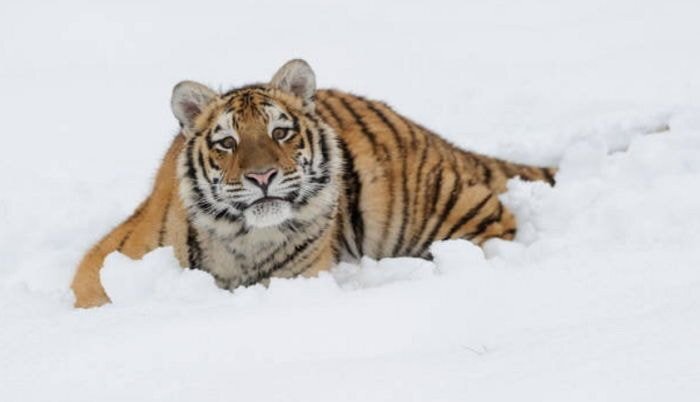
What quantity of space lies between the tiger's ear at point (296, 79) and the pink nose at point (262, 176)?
383mm

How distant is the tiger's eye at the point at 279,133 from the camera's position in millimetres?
3140

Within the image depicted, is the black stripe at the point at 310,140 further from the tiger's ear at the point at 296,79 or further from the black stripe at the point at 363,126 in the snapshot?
the black stripe at the point at 363,126

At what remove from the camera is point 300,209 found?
3.19 metres

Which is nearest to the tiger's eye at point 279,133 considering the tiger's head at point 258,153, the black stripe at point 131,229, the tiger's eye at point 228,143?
the tiger's head at point 258,153

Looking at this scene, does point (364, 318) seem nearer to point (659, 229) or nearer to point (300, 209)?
point (300, 209)

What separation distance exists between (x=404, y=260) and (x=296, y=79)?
0.61 metres

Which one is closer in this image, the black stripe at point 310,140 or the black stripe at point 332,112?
the black stripe at point 310,140

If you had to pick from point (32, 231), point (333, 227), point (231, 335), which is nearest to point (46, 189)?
point (32, 231)

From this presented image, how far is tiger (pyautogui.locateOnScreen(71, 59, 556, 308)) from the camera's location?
3.09 metres

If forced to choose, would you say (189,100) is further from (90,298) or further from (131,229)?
(90,298)

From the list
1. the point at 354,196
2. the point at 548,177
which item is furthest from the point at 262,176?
the point at 548,177

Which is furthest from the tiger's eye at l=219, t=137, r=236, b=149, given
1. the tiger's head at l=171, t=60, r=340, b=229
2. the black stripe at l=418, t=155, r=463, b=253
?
the black stripe at l=418, t=155, r=463, b=253

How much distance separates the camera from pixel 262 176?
3.00 meters

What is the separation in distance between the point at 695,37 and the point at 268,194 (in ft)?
13.6
